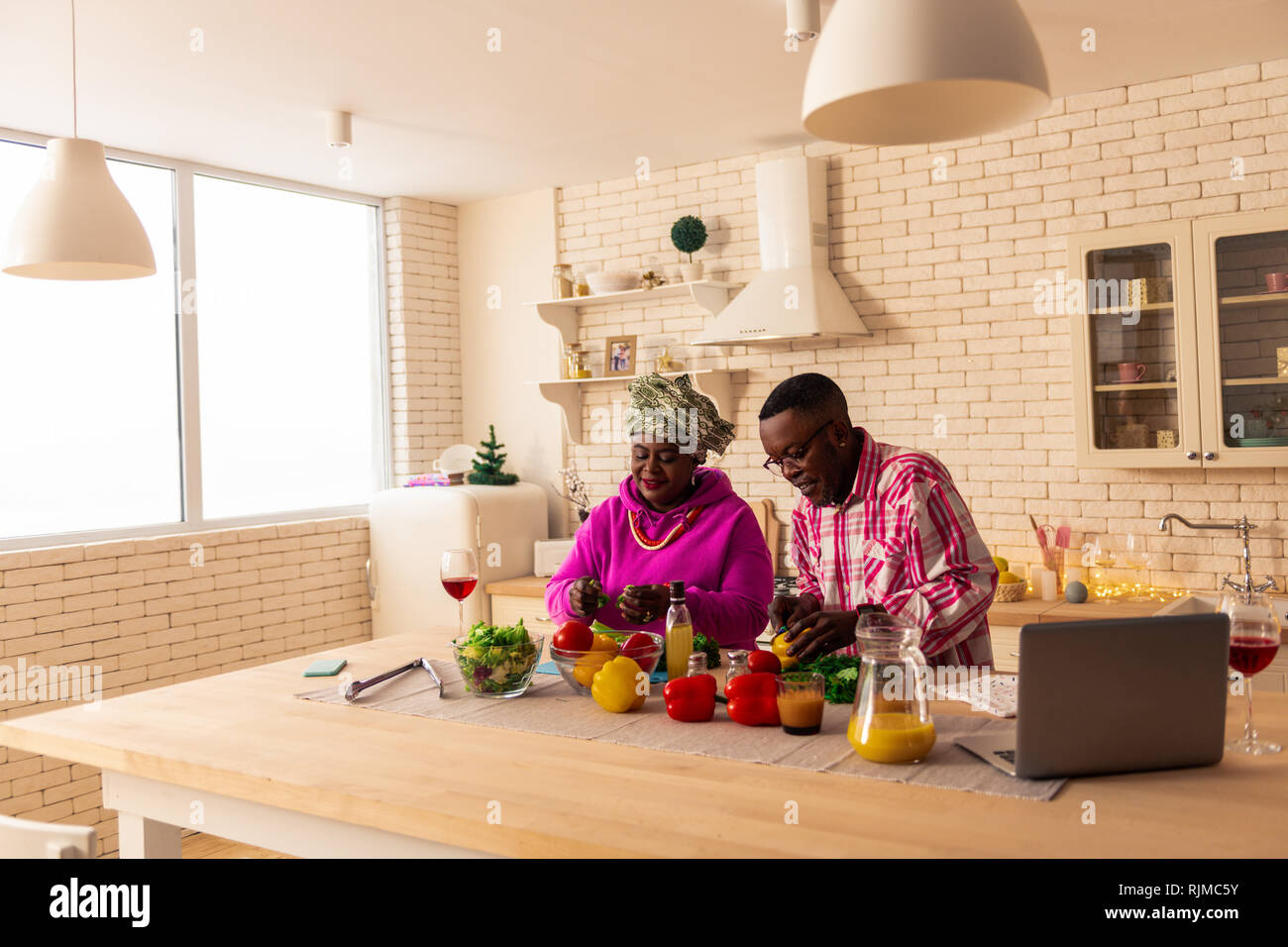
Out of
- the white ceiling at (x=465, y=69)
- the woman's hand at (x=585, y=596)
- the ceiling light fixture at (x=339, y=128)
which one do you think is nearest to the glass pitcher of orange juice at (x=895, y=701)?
the woman's hand at (x=585, y=596)

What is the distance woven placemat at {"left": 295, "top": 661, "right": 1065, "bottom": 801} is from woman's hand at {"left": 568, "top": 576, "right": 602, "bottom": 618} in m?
0.18

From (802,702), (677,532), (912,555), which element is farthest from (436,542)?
(802,702)

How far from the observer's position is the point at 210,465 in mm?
5004

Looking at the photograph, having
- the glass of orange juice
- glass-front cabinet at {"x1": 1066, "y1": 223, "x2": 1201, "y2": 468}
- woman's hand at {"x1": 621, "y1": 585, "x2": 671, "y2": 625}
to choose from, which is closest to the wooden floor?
woman's hand at {"x1": 621, "y1": 585, "x2": 671, "y2": 625}

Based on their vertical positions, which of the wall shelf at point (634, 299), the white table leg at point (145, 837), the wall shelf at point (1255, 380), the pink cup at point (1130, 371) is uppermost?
the wall shelf at point (634, 299)

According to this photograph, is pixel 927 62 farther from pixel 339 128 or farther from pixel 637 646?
pixel 339 128

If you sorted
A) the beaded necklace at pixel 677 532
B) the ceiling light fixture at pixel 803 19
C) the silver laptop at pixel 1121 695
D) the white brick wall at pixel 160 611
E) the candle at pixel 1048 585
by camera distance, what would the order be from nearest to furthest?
the silver laptop at pixel 1121 695, the beaded necklace at pixel 677 532, the ceiling light fixture at pixel 803 19, the white brick wall at pixel 160 611, the candle at pixel 1048 585

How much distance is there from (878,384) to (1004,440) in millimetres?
598

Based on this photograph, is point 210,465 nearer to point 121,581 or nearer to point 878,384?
point 121,581

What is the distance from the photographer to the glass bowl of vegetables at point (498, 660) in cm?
217

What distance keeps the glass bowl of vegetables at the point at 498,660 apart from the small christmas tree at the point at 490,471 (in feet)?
11.0

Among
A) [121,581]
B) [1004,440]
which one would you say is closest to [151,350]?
[121,581]

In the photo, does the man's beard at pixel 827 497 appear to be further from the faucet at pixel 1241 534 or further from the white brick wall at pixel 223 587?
the white brick wall at pixel 223 587

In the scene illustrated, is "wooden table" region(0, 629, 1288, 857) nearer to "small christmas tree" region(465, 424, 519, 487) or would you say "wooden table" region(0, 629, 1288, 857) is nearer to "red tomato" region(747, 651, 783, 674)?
"red tomato" region(747, 651, 783, 674)
